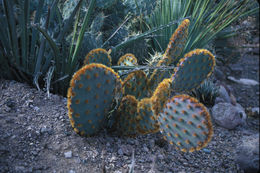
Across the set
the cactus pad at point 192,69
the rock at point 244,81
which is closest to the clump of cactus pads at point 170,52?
the cactus pad at point 192,69

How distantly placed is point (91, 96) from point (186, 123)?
23.6 inches

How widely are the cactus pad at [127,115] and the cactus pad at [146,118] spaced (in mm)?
50

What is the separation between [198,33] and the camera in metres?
3.37

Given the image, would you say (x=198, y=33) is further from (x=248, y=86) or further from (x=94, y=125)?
(x=94, y=125)

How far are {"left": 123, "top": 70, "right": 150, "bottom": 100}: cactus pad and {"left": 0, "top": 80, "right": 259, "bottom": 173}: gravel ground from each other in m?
0.35

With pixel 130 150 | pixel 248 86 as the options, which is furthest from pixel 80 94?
pixel 248 86

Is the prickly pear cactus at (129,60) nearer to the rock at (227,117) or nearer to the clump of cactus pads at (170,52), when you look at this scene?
the clump of cactus pads at (170,52)

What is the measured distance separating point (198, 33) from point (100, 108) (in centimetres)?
210

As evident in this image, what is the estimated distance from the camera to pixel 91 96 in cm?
165

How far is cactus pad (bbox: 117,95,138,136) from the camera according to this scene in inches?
72.9

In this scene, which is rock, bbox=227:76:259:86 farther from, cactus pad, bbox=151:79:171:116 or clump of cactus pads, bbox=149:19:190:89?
cactus pad, bbox=151:79:171:116

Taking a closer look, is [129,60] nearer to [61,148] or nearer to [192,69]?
[192,69]

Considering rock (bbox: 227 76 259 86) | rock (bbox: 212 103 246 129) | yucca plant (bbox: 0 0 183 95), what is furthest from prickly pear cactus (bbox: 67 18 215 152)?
rock (bbox: 227 76 259 86)

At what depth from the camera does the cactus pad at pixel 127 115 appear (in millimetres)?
1851
